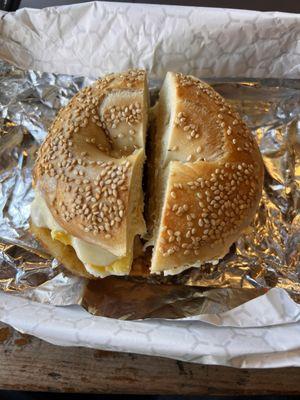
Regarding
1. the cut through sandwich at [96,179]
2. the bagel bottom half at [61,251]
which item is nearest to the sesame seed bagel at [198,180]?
the cut through sandwich at [96,179]

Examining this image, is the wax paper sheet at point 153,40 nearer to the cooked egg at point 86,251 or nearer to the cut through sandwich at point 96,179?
the cut through sandwich at point 96,179

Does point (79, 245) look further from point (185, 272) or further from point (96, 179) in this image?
point (185, 272)

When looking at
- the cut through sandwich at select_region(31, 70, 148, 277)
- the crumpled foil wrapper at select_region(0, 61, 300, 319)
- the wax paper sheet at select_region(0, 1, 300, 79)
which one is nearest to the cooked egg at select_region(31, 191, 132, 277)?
the cut through sandwich at select_region(31, 70, 148, 277)

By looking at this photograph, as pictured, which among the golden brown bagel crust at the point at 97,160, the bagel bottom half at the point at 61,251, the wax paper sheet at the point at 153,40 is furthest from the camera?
the wax paper sheet at the point at 153,40

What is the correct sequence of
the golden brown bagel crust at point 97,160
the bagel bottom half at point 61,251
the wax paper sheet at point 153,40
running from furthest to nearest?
1. the wax paper sheet at point 153,40
2. the bagel bottom half at point 61,251
3. the golden brown bagel crust at point 97,160

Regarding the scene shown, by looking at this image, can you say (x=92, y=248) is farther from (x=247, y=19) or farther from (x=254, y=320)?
(x=247, y=19)

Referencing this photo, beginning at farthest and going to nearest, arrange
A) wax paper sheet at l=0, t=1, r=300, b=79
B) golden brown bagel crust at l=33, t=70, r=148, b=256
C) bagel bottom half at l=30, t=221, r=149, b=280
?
wax paper sheet at l=0, t=1, r=300, b=79 → bagel bottom half at l=30, t=221, r=149, b=280 → golden brown bagel crust at l=33, t=70, r=148, b=256

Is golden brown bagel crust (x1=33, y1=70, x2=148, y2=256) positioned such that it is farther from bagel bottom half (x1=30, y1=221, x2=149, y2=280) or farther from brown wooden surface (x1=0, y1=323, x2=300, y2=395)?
brown wooden surface (x1=0, y1=323, x2=300, y2=395)
